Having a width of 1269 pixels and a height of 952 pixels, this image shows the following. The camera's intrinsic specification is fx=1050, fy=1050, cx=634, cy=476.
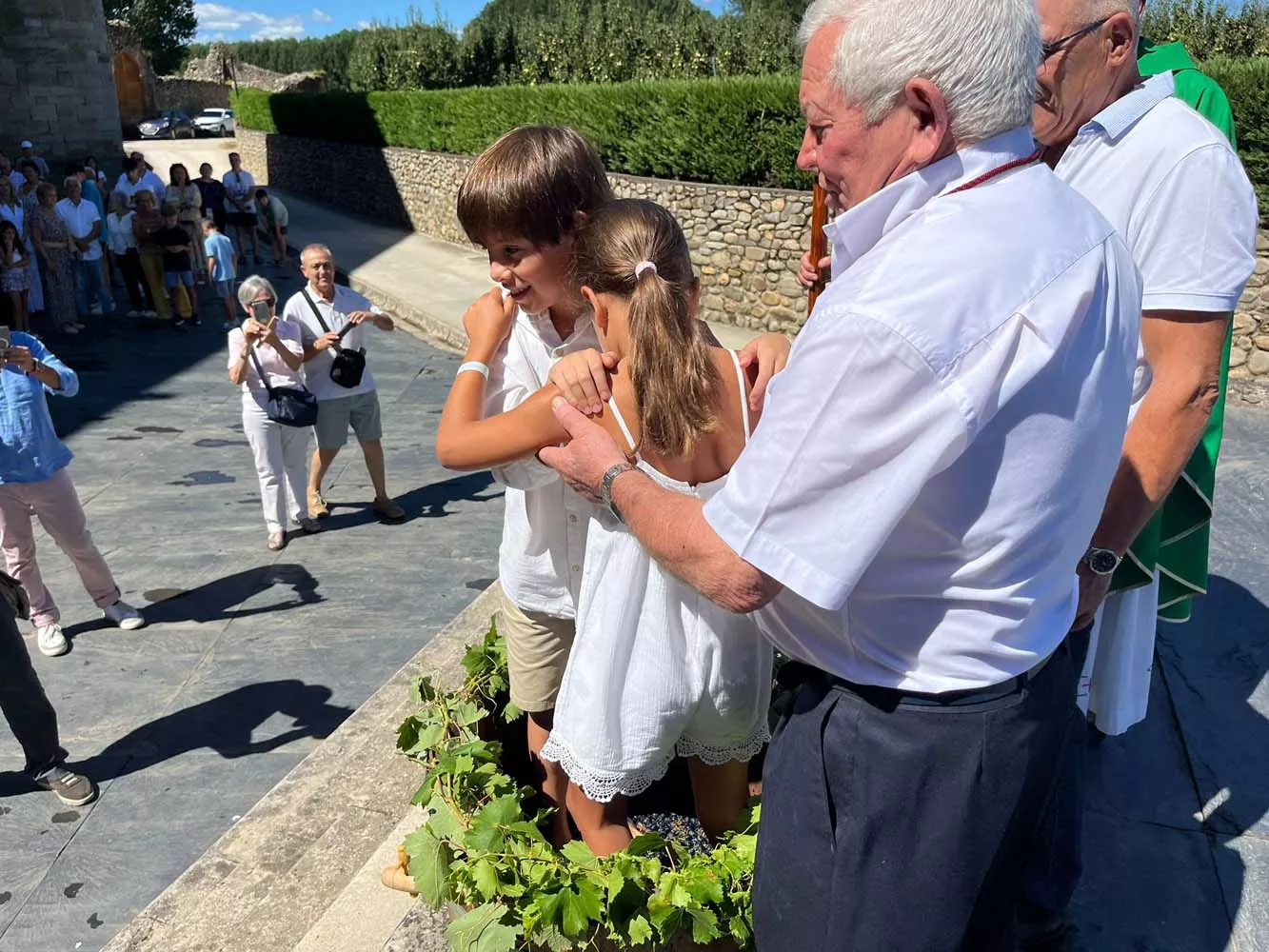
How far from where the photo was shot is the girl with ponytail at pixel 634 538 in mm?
1804

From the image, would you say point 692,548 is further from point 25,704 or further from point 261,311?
point 261,311

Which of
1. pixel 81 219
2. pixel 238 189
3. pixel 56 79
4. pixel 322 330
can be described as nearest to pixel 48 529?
pixel 322 330

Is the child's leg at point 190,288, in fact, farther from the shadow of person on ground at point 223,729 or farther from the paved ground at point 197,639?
the shadow of person on ground at point 223,729

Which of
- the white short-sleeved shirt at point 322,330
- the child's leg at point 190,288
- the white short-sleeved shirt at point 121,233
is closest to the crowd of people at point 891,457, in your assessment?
the white short-sleeved shirt at point 322,330

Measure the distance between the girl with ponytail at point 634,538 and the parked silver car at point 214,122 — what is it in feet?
149

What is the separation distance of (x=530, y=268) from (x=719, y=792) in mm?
1188

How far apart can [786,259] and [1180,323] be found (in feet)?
35.0

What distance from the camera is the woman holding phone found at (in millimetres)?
6168

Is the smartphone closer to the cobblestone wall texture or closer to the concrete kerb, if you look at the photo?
the concrete kerb

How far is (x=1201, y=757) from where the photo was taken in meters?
3.00

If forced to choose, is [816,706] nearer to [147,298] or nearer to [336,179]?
[147,298]

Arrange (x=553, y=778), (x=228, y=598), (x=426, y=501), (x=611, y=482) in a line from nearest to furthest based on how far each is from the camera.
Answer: (x=611, y=482), (x=553, y=778), (x=228, y=598), (x=426, y=501)

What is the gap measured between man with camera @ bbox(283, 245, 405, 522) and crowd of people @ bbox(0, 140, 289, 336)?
22.7 ft

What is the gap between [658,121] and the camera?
1397 centimetres
